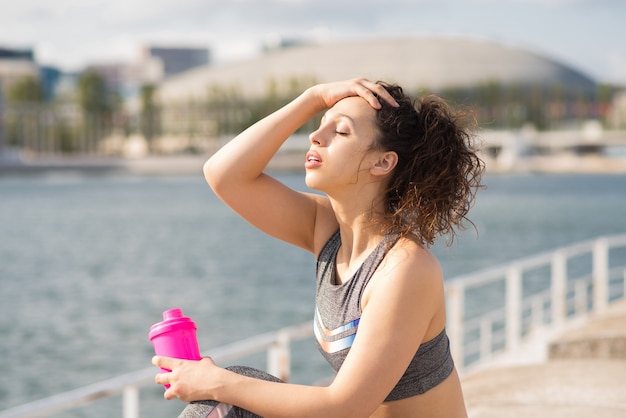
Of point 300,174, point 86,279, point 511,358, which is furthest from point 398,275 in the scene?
point 300,174

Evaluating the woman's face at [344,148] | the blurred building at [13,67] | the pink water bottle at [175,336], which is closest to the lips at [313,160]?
the woman's face at [344,148]

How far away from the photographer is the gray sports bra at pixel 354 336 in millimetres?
1589

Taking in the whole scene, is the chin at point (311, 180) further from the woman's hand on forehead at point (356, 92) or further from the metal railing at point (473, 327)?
the metal railing at point (473, 327)

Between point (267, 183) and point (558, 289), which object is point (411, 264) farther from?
point (558, 289)

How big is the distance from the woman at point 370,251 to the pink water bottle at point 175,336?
22 mm

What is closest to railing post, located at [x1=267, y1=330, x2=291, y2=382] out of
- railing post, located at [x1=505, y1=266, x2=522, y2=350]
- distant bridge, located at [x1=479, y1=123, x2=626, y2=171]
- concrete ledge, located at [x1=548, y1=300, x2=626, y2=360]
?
concrete ledge, located at [x1=548, y1=300, x2=626, y2=360]

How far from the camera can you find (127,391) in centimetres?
279

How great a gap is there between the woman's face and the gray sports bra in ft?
0.43

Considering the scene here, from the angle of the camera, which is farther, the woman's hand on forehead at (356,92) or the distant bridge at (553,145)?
the distant bridge at (553,145)

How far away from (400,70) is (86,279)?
7453cm

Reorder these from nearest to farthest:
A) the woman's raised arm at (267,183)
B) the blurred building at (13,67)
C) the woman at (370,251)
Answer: the woman at (370,251) → the woman's raised arm at (267,183) → the blurred building at (13,67)

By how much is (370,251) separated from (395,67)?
9970 centimetres

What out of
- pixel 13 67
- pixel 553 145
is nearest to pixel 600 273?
pixel 553 145

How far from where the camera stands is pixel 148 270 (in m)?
29.3
